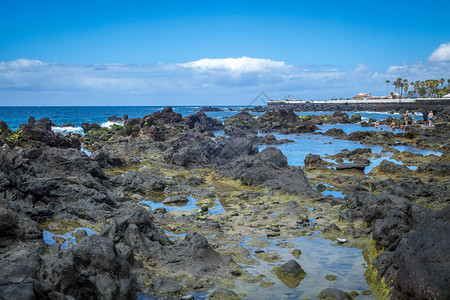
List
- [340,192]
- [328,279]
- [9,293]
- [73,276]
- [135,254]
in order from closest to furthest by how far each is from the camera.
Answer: [9,293] → [73,276] → [328,279] → [135,254] → [340,192]

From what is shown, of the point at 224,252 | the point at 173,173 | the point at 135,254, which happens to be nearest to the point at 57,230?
the point at 135,254

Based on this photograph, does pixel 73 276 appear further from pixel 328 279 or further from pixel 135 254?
pixel 328 279

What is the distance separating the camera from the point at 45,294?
540cm

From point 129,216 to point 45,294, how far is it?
4824mm

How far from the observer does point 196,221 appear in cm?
1293

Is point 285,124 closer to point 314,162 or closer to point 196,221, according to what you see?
point 314,162

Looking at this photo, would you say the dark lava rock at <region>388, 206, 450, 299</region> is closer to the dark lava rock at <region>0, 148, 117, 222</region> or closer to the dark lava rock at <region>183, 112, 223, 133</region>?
the dark lava rock at <region>0, 148, 117, 222</region>

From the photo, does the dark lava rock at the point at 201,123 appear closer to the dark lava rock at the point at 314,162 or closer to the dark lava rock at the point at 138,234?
the dark lava rock at the point at 314,162

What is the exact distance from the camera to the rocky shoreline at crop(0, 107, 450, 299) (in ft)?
20.9

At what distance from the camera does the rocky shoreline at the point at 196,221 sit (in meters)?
6.38

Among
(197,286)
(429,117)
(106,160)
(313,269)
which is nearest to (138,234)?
(197,286)

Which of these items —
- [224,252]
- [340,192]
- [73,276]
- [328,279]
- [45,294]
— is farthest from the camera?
[340,192]

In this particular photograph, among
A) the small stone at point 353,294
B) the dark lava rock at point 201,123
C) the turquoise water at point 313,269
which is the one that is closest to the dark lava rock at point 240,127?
the dark lava rock at point 201,123

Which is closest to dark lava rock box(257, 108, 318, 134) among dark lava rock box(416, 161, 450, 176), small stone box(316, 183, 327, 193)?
dark lava rock box(416, 161, 450, 176)
